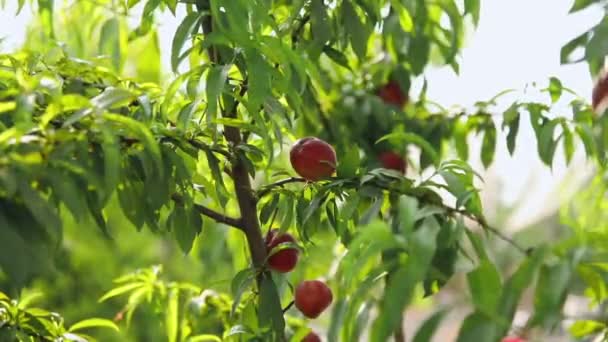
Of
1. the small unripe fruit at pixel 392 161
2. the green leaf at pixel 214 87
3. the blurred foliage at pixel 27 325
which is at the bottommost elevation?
the blurred foliage at pixel 27 325

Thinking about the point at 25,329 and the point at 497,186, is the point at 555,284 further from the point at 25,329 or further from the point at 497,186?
the point at 497,186

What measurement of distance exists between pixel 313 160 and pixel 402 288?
30 cm

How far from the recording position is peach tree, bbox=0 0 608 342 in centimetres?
53

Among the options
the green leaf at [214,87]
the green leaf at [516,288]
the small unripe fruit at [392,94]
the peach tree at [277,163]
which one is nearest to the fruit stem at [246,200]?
the peach tree at [277,163]

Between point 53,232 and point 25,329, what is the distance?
0.81 ft

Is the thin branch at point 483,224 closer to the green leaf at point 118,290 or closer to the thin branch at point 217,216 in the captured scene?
the thin branch at point 217,216

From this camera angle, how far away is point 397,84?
1.21m

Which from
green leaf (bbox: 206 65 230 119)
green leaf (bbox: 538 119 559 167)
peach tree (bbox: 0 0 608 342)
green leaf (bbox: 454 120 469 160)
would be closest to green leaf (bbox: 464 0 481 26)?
peach tree (bbox: 0 0 608 342)

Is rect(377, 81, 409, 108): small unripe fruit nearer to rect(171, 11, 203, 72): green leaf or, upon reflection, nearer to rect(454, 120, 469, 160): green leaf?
rect(454, 120, 469, 160): green leaf

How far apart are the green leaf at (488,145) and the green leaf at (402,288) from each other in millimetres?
594

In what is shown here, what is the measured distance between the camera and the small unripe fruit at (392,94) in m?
1.21

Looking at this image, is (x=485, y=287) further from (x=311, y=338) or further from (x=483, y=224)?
(x=311, y=338)

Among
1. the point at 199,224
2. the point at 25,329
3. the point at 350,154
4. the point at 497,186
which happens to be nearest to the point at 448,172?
the point at 350,154

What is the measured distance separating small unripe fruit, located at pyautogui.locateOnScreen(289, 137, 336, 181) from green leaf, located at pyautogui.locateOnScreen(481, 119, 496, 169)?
0.34 m
